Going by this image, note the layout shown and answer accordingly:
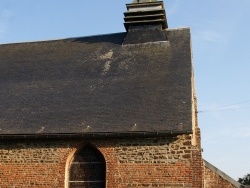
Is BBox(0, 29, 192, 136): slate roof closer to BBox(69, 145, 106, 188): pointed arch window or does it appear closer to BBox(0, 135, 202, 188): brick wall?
BBox(0, 135, 202, 188): brick wall

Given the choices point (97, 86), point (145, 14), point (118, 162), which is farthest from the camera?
point (145, 14)

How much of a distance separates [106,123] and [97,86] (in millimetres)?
2092

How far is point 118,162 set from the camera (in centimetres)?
1114

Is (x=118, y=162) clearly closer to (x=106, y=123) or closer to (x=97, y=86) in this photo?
(x=106, y=123)

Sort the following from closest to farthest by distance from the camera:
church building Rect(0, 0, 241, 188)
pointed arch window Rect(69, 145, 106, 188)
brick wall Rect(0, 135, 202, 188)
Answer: brick wall Rect(0, 135, 202, 188) → church building Rect(0, 0, 241, 188) → pointed arch window Rect(69, 145, 106, 188)

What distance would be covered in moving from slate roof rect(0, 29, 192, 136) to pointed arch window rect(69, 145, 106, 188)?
816 mm

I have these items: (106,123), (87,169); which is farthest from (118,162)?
(106,123)

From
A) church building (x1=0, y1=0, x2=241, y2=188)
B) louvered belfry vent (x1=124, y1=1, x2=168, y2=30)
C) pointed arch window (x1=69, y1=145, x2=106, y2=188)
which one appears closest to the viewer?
church building (x1=0, y1=0, x2=241, y2=188)

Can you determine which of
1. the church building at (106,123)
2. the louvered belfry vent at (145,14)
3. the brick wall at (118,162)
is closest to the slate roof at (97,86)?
the church building at (106,123)

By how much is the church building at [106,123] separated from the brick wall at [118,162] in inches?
1.1

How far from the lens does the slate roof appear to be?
37.5 feet

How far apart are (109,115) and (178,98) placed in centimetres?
210

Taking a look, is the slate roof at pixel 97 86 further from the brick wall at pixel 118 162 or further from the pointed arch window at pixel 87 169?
the pointed arch window at pixel 87 169

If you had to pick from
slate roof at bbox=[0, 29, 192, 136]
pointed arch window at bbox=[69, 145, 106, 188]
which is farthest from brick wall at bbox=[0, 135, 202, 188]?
slate roof at bbox=[0, 29, 192, 136]
